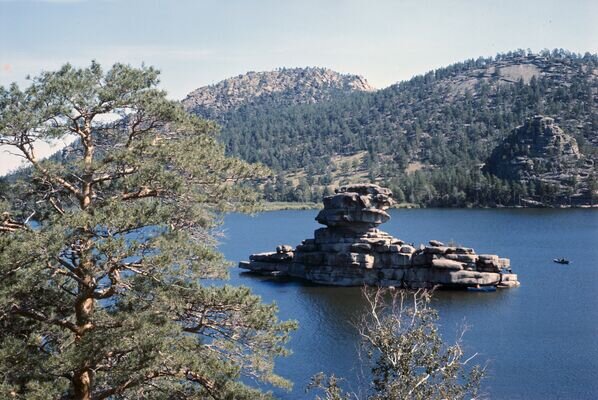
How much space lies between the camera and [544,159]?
162875 millimetres

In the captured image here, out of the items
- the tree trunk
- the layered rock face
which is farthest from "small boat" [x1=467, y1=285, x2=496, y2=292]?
the tree trunk

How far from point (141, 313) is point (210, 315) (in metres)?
1.94

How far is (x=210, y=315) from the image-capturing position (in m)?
17.2

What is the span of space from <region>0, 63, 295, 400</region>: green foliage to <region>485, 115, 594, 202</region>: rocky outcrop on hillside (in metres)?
148

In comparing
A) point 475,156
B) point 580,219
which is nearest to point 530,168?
point 475,156

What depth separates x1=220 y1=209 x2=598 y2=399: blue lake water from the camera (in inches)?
1469

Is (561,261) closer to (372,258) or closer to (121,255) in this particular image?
(372,258)

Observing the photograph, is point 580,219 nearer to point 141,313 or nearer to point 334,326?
point 334,326

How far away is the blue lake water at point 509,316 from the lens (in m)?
37.3

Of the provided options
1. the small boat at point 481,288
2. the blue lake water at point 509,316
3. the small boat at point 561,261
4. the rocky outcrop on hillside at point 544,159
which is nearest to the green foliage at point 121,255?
the blue lake water at point 509,316

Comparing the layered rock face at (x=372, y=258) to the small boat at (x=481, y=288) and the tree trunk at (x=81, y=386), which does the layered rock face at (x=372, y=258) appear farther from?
the tree trunk at (x=81, y=386)

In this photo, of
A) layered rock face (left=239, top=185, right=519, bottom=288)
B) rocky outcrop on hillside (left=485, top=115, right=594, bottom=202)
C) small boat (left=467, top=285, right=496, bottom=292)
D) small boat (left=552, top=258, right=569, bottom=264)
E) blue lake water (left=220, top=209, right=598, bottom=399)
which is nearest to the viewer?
blue lake water (left=220, top=209, right=598, bottom=399)

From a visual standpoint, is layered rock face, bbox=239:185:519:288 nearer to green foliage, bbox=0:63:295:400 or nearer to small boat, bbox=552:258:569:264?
small boat, bbox=552:258:569:264

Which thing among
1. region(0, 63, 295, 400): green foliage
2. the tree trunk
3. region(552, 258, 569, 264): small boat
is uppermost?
region(0, 63, 295, 400): green foliage
